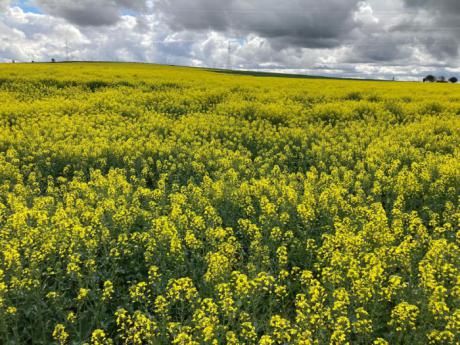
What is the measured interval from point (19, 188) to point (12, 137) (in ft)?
16.7

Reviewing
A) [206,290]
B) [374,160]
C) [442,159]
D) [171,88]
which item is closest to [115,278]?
[206,290]

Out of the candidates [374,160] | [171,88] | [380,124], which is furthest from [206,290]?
[171,88]

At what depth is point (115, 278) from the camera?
544cm

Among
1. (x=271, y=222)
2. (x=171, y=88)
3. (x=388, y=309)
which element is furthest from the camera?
(x=171, y=88)

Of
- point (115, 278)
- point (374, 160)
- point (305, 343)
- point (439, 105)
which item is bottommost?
point (115, 278)

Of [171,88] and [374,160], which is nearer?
[374,160]

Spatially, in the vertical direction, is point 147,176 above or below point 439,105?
below

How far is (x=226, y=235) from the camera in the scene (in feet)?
21.5

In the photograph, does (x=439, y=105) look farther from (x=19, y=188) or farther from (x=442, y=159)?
(x=19, y=188)

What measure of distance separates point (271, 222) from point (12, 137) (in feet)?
32.8

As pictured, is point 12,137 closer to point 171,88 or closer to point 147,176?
point 147,176

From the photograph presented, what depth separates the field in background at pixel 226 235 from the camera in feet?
13.7

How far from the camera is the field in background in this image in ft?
13.7

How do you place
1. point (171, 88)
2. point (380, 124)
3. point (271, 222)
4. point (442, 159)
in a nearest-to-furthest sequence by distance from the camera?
point (271, 222) < point (442, 159) < point (380, 124) < point (171, 88)
